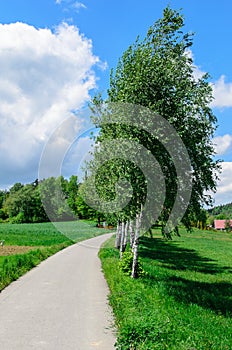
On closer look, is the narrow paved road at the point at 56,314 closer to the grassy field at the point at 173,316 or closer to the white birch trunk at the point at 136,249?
the grassy field at the point at 173,316

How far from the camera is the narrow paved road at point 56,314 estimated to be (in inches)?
290

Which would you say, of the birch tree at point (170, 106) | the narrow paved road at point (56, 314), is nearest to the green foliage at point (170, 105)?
the birch tree at point (170, 106)

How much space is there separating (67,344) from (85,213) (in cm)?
4777

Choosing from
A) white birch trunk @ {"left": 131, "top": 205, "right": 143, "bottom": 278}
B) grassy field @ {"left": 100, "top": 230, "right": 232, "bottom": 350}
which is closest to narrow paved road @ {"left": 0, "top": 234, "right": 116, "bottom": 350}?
grassy field @ {"left": 100, "top": 230, "right": 232, "bottom": 350}

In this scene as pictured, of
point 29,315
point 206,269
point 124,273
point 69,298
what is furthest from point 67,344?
point 206,269

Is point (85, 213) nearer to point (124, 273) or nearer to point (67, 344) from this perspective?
point (124, 273)

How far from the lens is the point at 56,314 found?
31.7 ft

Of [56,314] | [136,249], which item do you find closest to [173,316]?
[56,314]

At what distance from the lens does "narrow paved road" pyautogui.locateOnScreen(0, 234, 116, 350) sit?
290 inches

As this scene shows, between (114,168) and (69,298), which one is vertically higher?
(114,168)

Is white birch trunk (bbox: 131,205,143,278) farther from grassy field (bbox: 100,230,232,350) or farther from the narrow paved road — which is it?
the narrow paved road

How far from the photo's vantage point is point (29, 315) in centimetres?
947

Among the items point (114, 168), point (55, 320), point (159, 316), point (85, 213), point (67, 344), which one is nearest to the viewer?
point (159, 316)

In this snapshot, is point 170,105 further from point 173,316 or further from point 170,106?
point 173,316
